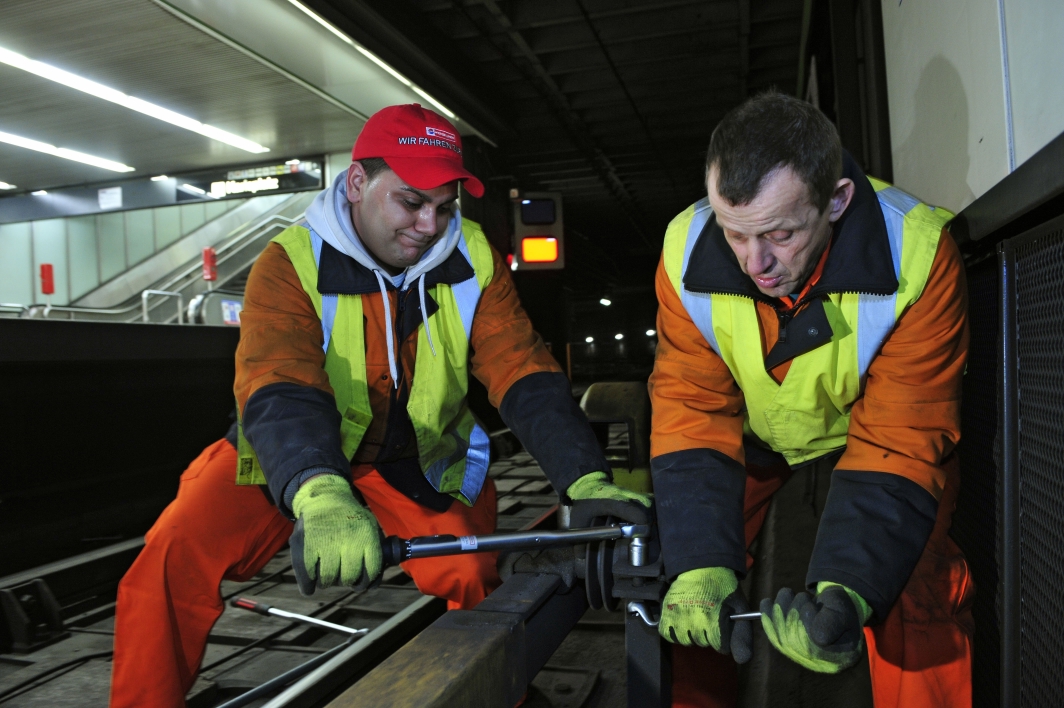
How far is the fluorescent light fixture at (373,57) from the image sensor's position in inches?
215

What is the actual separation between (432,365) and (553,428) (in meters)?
0.48

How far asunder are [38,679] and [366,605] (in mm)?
1382

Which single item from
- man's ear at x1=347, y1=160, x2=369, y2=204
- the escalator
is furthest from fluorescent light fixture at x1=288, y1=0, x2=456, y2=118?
the escalator

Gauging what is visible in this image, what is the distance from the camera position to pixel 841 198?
197 centimetres

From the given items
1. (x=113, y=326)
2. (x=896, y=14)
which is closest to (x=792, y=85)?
(x=896, y=14)

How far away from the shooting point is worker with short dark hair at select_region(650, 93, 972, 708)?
5.91 ft

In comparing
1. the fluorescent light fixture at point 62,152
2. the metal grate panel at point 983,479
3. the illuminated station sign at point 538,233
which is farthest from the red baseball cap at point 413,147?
the fluorescent light fixture at point 62,152

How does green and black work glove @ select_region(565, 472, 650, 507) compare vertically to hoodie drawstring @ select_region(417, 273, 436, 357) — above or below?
below

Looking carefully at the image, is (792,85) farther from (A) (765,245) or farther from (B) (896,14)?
(A) (765,245)

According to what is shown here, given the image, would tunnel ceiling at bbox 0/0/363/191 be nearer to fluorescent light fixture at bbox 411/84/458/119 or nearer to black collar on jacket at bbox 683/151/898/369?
fluorescent light fixture at bbox 411/84/458/119

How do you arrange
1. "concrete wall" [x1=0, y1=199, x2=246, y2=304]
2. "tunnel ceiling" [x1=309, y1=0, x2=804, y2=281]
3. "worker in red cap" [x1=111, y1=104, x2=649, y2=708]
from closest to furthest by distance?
"worker in red cap" [x1=111, y1=104, x2=649, y2=708] < "tunnel ceiling" [x1=309, y1=0, x2=804, y2=281] < "concrete wall" [x1=0, y1=199, x2=246, y2=304]

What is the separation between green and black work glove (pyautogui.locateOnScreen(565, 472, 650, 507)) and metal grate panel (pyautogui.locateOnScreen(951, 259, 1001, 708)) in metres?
0.88

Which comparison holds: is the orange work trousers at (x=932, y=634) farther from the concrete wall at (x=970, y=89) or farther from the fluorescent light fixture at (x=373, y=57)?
the fluorescent light fixture at (x=373, y=57)

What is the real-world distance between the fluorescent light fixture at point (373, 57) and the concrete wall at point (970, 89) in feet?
12.4
